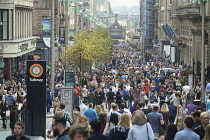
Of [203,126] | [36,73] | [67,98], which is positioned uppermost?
[36,73]

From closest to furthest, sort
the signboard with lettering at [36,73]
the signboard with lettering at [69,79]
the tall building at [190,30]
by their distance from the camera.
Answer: the signboard with lettering at [36,73] < the signboard with lettering at [69,79] < the tall building at [190,30]

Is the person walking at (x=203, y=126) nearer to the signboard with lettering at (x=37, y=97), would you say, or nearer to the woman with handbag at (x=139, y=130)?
the woman with handbag at (x=139, y=130)

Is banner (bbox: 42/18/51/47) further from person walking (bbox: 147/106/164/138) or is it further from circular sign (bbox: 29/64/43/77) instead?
person walking (bbox: 147/106/164/138)

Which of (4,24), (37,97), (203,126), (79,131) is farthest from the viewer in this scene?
(4,24)

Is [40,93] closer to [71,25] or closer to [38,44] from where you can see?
[38,44]

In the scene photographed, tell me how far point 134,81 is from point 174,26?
5878cm

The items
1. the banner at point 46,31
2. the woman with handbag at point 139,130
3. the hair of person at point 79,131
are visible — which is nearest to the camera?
the hair of person at point 79,131

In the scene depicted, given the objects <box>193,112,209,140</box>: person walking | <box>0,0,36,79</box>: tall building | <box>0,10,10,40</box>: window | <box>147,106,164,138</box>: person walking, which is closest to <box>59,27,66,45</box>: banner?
<box>0,0,36,79</box>: tall building

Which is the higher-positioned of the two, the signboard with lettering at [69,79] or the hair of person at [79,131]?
the hair of person at [79,131]

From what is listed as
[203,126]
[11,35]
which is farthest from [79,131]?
[11,35]

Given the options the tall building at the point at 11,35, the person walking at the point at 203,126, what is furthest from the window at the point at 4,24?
the person walking at the point at 203,126

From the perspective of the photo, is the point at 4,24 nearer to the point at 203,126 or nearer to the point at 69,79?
the point at 69,79

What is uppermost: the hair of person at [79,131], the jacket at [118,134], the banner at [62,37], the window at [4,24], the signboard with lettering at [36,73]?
the window at [4,24]

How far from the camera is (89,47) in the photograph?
2256 inches
